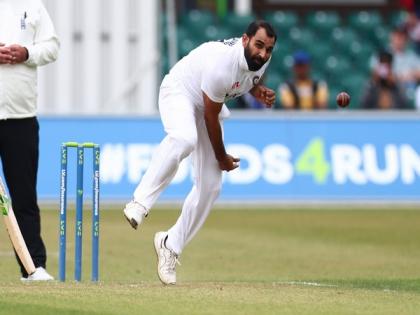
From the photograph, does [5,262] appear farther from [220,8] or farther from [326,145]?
[220,8]

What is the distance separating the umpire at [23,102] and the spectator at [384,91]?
1053 cm

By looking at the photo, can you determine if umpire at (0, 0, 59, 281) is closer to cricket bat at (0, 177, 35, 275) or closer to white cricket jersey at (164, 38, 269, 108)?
cricket bat at (0, 177, 35, 275)

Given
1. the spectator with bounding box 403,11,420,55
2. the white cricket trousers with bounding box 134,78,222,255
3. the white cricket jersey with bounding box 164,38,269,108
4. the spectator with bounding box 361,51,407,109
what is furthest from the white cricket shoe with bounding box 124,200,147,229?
the spectator with bounding box 403,11,420,55

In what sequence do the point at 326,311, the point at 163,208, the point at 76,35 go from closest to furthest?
the point at 326,311 → the point at 163,208 → the point at 76,35

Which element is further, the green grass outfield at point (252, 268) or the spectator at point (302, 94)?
the spectator at point (302, 94)

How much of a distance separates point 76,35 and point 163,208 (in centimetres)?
377

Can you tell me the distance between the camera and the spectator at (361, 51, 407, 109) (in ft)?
Result: 65.4

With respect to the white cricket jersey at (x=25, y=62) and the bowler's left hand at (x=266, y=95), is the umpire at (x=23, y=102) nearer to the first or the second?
the white cricket jersey at (x=25, y=62)

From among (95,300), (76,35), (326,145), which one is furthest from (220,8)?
(95,300)

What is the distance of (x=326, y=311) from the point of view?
7934 millimetres

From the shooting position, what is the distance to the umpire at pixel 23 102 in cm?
964

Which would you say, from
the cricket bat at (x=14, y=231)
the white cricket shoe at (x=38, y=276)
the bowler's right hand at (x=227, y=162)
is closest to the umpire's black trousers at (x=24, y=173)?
the white cricket shoe at (x=38, y=276)

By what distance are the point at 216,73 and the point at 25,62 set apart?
57.4 inches

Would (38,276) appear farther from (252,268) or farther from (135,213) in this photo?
(252,268)
